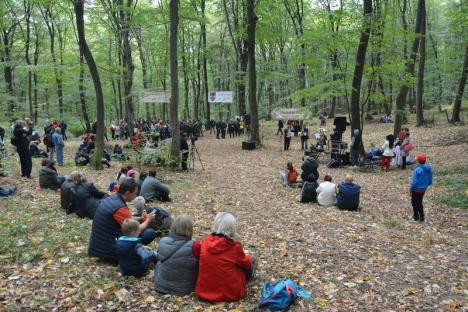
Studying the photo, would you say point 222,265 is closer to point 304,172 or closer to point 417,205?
point 417,205

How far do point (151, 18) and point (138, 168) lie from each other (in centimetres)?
752

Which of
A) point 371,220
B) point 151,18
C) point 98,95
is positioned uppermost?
point 151,18

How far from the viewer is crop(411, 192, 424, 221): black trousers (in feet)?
29.4

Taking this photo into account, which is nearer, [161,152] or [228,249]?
[228,249]

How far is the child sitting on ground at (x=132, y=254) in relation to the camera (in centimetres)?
502

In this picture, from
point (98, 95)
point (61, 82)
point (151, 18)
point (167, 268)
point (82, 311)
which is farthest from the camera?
point (61, 82)

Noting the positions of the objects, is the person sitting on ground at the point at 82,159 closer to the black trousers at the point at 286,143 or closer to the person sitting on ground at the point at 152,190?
the person sitting on ground at the point at 152,190

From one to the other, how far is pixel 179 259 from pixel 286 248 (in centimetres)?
268

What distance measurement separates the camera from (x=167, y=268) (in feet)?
15.8

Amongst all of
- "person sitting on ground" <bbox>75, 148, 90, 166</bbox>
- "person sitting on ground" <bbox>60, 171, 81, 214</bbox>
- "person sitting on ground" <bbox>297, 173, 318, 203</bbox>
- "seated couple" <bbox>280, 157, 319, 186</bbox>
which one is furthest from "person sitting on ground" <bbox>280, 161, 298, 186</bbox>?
"person sitting on ground" <bbox>75, 148, 90, 166</bbox>

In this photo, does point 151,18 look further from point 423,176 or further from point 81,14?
point 423,176

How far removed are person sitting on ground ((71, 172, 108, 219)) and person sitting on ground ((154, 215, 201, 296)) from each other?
3.36 meters

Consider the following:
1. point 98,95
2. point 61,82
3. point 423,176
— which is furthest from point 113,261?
point 61,82

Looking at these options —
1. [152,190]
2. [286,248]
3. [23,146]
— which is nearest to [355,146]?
[152,190]
